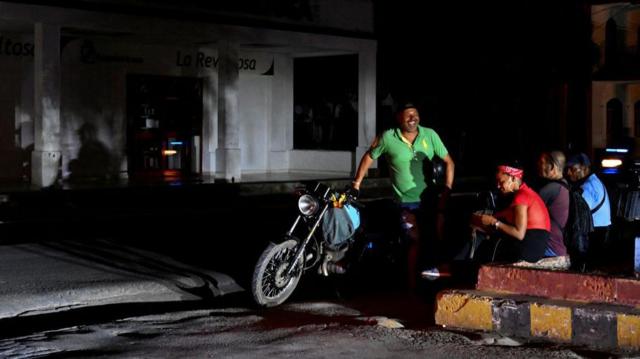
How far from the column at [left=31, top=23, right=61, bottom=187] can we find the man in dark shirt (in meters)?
13.5

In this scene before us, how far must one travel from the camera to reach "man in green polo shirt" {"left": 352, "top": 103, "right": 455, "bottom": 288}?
32.0 ft

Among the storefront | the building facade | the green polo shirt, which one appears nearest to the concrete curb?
the green polo shirt

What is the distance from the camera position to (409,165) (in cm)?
985

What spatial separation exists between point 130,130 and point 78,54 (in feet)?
7.45

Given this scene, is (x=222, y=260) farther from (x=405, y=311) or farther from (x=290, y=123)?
(x=290, y=123)

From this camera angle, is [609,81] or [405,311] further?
[609,81]

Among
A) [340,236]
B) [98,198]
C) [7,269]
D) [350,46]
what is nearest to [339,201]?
[340,236]

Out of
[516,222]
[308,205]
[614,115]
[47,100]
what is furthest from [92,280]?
[614,115]

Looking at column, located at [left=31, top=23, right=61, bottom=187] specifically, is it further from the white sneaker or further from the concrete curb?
the concrete curb

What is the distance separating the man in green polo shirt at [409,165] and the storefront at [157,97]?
1229 centimetres

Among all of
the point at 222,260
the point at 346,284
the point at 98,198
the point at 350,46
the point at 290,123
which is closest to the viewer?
the point at 346,284

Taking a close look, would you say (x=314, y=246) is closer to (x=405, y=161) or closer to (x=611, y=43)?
(x=405, y=161)

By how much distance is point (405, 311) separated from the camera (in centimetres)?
890

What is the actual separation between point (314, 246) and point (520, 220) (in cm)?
193
